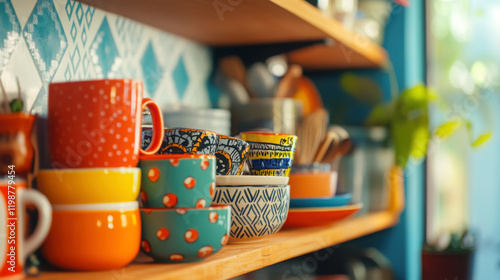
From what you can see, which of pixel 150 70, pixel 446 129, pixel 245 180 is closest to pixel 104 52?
pixel 150 70

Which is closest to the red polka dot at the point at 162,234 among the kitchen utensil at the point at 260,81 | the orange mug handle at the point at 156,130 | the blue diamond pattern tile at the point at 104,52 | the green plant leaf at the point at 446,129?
the orange mug handle at the point at 156,130

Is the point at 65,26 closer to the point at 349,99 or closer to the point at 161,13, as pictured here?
the point at 161,13

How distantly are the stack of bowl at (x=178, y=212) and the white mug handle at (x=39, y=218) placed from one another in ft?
0.41

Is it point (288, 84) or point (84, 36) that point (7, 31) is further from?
point (288, 84)

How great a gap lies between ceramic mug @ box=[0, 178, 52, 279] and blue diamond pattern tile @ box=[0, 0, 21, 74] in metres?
0.25

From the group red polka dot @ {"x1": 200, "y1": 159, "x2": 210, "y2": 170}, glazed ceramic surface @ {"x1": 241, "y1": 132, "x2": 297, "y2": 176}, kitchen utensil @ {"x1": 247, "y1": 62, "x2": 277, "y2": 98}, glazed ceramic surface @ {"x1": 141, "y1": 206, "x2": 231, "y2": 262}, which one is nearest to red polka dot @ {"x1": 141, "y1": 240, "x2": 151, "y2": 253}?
glazed ceramic surface @ {"x1": 141, "y1": 206, "x2": 231, "y2": 262}

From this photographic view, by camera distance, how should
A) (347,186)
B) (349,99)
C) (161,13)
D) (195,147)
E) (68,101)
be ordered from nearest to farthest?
(68,101)
(195,147)
(161,13)
(347,186)
(349,99)

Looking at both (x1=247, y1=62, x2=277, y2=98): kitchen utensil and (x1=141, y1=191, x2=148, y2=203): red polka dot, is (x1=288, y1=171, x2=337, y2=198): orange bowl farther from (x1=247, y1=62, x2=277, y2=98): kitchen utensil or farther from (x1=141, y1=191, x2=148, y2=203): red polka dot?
(x1=141, y1=191, x2=148, y2=203): red polka dot

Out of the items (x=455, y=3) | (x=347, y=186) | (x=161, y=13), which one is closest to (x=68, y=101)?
(x=161, y=13)

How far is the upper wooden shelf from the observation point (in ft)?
3.29

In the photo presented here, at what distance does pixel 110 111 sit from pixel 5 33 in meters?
0.24

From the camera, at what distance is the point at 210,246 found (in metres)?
0.70

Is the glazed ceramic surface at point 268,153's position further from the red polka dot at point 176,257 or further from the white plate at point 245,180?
the red polka dot at point 176,257

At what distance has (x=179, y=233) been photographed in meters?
0.68
